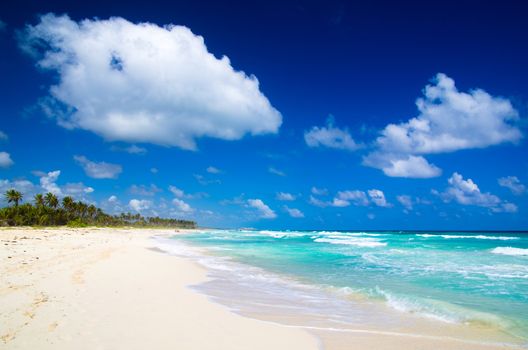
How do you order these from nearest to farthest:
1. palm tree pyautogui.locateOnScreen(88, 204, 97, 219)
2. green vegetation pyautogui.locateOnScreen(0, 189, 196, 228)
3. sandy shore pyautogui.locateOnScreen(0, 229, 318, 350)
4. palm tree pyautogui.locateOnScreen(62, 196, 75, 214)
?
1. sandy shore pyautogui.locateOnScreen(0, 229, 318, 350)
2. green vegetation pyautogui.locateOnScreen(0, 189, 196, 228)
3. palm tree pyautogui.locateOnScreen(62, 196, 75, 214)
4. palm tree pyautogui.locateOnScreen(88, 204, 97, 219)

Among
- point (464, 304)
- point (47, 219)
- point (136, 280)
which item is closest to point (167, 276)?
point (136, 280)

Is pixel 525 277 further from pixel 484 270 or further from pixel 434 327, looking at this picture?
pixel 434 327

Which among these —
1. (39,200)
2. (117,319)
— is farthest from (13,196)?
(117,319)

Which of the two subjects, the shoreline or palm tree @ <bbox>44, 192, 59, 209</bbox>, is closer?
the shoreline

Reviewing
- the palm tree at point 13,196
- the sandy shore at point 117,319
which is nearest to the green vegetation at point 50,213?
the palm tree at point 13,196

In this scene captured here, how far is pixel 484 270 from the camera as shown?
1636cm

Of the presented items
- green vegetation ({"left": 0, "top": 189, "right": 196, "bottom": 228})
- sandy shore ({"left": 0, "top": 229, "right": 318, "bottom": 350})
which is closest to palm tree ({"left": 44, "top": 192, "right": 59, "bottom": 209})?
green vegetation ({"left": 0, "top": 189, "right": 196, "bottom": 228})

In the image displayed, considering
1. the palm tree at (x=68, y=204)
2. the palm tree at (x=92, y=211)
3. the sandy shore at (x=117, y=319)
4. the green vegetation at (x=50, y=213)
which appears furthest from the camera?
the palm tree at (x=92, y=211)

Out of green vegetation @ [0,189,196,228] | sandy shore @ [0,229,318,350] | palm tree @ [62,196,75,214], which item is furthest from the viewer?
palm tree @ [62,196,75,214]

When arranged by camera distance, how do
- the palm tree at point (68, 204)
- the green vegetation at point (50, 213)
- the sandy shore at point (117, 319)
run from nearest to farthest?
the sandy shore at point (117, 319), the green vegetation at point (50, 213), the palm tree at point (68, 204)

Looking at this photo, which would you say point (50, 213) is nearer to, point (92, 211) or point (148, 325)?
point (92, 211)

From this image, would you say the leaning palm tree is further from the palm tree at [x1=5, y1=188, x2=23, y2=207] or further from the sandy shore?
the sandy shore

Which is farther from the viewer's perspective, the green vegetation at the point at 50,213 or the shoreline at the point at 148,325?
the green vegetation at the point at 50,213

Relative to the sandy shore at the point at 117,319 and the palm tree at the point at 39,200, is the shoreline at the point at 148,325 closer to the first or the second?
the sandy shore at the point at 117,319
